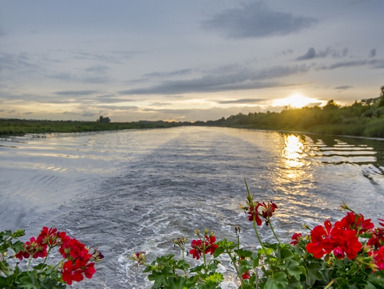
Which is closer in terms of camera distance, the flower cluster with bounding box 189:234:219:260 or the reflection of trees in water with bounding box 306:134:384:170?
the flower cluster with bounding box 189:234:219:260

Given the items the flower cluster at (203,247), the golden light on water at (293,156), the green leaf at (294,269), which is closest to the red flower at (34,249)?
the flower cluster at (203,247)

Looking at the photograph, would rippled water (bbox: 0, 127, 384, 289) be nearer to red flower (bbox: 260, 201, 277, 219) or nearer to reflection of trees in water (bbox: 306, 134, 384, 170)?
reflection of trees in water (bbox: 306, 134, 384, 170)

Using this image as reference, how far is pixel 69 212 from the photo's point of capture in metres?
8.12

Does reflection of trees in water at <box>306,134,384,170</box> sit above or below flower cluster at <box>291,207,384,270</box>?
below

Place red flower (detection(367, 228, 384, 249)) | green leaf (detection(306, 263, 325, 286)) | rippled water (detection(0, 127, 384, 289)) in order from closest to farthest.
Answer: green leaf (detection(306, 263, 325, 286)) < red flower (detection(367, 228, 384, 249)) < rippled water (detection(0, 127, 384, 289))

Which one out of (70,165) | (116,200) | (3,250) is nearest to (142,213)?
(116,200)

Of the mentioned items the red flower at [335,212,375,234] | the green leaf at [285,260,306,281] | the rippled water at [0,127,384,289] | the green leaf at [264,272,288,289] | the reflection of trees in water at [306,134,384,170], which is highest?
the red flower at [335,212,375,234]

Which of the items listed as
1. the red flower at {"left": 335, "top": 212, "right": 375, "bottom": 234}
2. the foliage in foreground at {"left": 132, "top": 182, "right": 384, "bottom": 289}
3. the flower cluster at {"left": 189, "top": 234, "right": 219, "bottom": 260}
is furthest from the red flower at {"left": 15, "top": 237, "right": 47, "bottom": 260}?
the red flower at {"left": 335, "top": 212, "right": 375, "bottom": 234}

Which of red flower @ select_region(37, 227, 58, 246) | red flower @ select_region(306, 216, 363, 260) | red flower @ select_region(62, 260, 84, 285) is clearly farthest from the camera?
red flower @ select_region(37, 227, 58, 246)

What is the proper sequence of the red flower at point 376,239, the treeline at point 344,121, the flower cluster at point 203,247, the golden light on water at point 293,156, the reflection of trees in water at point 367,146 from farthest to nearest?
→ 1. the treeline at point 344,121
2. the reflection of trees in water at point 367,146
3. the golden light on water at point 293,156
4. the flower cluster at point 203,247
5. the red flower at point 376,239

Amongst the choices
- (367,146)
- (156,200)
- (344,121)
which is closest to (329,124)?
(344,121)

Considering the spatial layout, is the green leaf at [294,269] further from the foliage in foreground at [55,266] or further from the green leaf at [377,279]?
the foliage in foreground at [55,266]

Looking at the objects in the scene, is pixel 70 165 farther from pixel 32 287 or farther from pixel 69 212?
pixel 32 287

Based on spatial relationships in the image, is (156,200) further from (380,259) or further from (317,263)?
(380,259)
